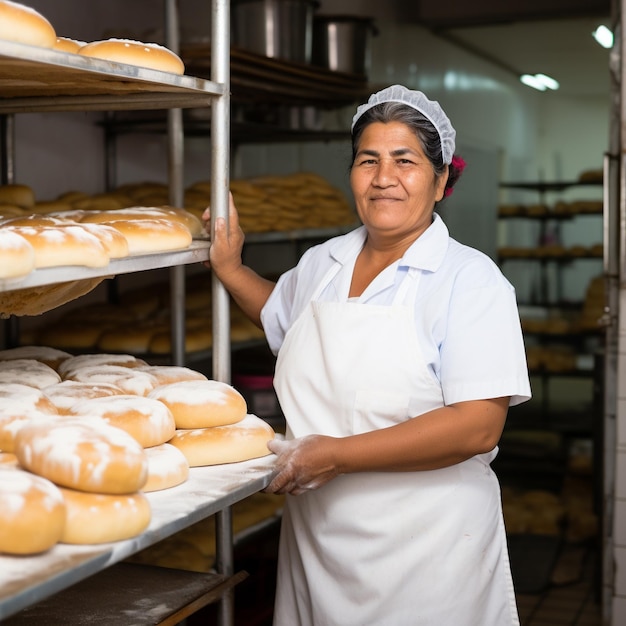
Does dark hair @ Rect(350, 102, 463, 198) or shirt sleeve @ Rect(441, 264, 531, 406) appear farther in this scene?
dark hair @ Rect(350, 102, 463, 198)

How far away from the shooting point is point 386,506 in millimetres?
2055

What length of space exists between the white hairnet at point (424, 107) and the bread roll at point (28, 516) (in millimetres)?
1192

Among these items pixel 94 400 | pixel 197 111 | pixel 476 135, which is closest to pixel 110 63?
pixel 94 400

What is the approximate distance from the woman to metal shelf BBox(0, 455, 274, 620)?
0.93ft

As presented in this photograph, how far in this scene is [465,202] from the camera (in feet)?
20.1

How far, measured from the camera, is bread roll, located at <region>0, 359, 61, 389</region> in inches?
71.3

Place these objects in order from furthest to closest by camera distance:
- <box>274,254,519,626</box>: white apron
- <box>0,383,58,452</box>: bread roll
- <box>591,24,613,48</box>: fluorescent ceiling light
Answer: <box>591,24,613,48</box>: fluorescent ceiling light, <box>274,254,519,626</box>: white apron, <box>0,383,58,452</box>: bread roll

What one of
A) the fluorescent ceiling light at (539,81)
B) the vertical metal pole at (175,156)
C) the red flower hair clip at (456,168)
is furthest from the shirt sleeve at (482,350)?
the fluorescent ceiling light at (539,81)

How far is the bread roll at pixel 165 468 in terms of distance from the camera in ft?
5.03

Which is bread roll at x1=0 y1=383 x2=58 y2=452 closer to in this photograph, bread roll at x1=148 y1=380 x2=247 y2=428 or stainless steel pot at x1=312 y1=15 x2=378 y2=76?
bread roll at x1=148 y1=380 x2=247 y2=428

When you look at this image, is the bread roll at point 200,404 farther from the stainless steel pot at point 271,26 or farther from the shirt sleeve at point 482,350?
the stainless steel pot at point 271,26

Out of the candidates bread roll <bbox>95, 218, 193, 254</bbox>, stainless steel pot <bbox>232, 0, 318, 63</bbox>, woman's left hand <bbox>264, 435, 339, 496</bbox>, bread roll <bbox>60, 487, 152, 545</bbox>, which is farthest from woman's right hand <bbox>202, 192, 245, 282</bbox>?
stainless steel pot <bbox>232, 0, 318, 63</bbox>

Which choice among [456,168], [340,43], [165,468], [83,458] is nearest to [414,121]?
[456,168]

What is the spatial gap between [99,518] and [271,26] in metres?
2.81
